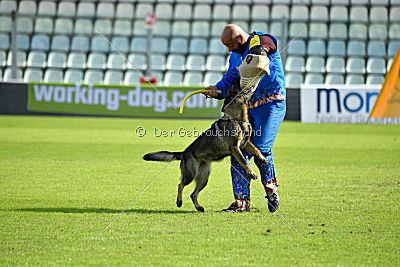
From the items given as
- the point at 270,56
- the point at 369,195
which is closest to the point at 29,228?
the point at 270,56

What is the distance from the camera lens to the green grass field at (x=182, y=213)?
422 centimetres

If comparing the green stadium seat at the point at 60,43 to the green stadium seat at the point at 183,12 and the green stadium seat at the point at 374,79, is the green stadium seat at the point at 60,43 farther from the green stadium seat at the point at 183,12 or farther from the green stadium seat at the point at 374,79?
the green stadium seat at the point at 374,79

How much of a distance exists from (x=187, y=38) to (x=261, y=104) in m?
20.2

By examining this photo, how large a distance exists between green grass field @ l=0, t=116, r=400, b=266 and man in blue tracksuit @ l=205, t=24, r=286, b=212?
27 centimetres

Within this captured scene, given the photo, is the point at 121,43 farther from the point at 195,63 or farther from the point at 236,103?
the point at 236,103

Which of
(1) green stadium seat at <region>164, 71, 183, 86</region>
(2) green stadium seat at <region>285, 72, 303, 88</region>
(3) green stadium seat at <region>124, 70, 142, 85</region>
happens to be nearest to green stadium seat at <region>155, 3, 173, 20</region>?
(1) green stadium seat at <region>164, 71, 183, 86</region>

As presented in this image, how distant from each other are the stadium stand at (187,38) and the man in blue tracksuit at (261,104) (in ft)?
56.4

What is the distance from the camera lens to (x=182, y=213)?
19.0 feet

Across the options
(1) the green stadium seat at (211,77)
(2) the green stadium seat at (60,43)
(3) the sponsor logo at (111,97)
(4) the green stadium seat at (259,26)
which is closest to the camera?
(3) the sponsor logo at (111,97)

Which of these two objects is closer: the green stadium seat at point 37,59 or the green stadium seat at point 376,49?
the green stadium seat at point 376,49

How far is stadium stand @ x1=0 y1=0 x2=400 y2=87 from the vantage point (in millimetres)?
23688

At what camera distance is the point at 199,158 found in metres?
5.76

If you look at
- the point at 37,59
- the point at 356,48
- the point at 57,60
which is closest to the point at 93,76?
the point at 57,60
